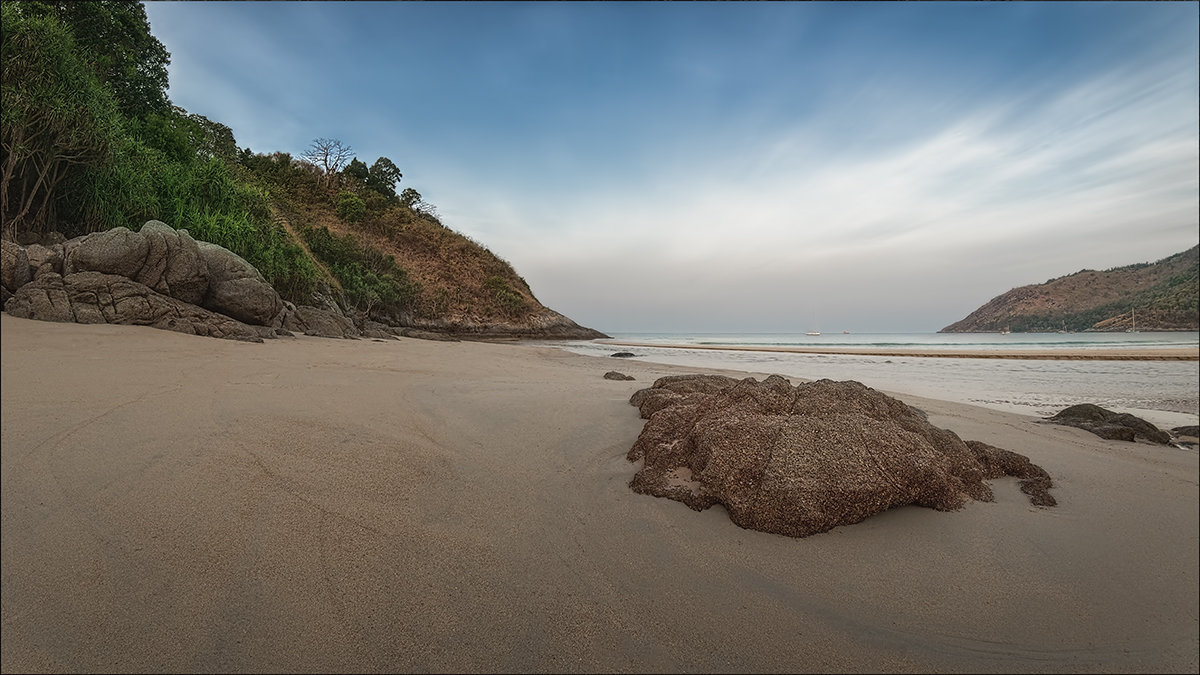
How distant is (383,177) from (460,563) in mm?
61998

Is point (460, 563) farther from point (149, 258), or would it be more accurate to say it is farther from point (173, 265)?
point (173, 265)

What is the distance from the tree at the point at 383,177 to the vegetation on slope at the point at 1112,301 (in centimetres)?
6095

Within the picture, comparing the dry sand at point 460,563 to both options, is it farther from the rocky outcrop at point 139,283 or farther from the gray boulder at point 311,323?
the gray boulder at point 311,323

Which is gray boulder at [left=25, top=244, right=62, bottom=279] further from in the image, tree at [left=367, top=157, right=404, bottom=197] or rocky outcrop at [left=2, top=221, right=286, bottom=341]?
tree at [left=367, top=157, right=404, bottom=197]

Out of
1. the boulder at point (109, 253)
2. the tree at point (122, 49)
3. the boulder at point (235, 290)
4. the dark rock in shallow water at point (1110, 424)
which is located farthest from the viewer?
the tree at point (122, 49)

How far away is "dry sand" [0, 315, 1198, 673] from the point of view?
142 centimetres

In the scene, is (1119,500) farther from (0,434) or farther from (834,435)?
(0,434)

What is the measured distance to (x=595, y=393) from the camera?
5.59 m

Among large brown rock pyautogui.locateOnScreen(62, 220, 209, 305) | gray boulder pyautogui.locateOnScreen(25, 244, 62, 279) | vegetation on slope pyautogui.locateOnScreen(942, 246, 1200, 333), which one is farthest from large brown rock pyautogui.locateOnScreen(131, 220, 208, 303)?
vegetation on slope pyautogui.locateOnScreen(942, 246, 1200, 333)

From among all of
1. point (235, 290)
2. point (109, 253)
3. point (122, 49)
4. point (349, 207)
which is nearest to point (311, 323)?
point (235, 290)

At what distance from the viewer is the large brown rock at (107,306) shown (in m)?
5.48

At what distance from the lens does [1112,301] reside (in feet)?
102

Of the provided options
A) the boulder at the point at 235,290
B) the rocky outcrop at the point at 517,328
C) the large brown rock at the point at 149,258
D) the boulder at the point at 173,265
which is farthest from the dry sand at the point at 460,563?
the rocky outcrop at the point at 517,328

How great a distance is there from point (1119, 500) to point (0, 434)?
5.04m
